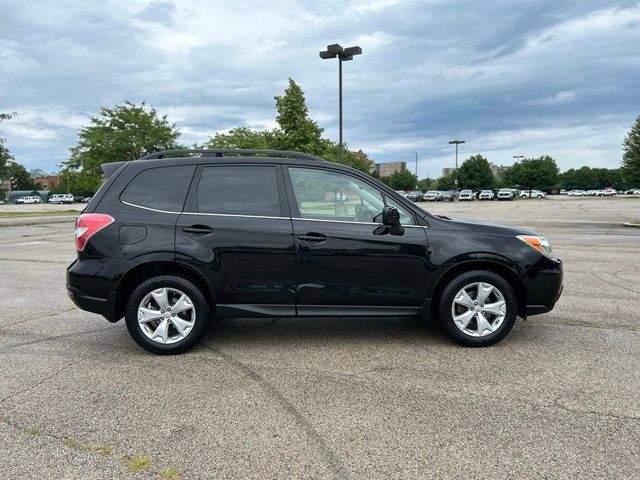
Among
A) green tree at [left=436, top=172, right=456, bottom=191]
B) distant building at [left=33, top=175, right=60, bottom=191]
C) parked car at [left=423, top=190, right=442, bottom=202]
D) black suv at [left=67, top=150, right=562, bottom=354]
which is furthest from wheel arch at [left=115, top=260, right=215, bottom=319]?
distant building at [left=33, top=175, right=60, bottom=191]

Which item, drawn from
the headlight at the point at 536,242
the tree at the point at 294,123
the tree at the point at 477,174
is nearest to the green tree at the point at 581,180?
the tree at the point at 477,174

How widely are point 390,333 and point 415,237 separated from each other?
119cm

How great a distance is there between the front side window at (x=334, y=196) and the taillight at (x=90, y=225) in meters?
1.72

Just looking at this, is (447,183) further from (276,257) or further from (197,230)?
(197,230)

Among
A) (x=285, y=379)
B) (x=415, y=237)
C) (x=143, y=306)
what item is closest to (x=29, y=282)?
(x=143, y=306)

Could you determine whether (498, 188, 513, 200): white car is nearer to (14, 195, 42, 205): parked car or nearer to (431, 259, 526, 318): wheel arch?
(431, 259, 526, 318): wheel arch

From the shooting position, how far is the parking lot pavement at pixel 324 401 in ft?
8.75

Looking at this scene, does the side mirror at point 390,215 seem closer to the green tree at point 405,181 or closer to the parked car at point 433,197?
the parked car at point 433,197

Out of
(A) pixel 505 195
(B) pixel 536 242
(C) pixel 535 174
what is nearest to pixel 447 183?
(C) pixel 535 174

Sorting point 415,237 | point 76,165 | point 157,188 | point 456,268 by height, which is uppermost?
point 76,165

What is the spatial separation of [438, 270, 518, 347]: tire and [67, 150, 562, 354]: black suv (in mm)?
10

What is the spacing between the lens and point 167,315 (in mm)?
4305

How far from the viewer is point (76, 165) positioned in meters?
39.6

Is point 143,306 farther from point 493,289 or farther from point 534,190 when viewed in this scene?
point 534,190
